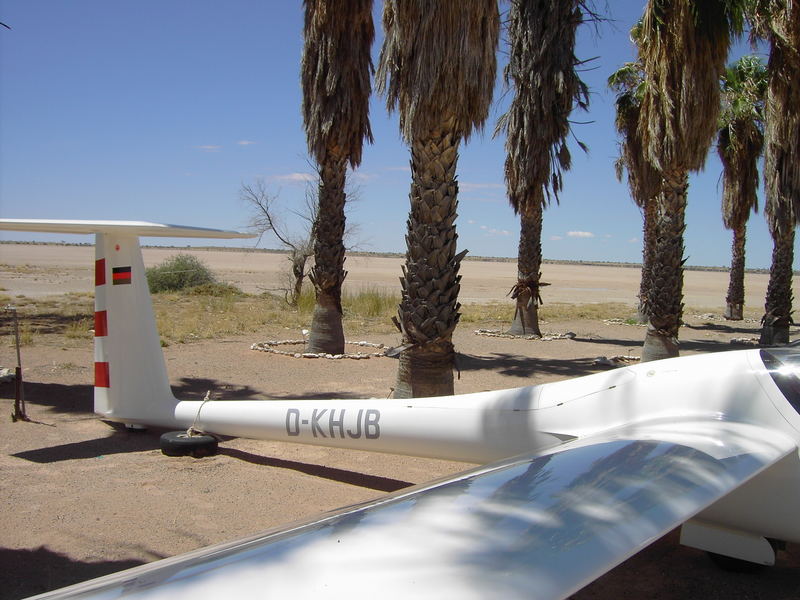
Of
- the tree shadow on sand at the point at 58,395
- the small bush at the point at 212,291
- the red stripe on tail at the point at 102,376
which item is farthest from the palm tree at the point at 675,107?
the small bush at the point at 212,291

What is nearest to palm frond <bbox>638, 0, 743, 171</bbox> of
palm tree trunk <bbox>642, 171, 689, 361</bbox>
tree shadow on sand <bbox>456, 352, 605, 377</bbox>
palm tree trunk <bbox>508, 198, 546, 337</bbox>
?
palm tree trunk <bbox>642, 171, 689, 361</bbox>

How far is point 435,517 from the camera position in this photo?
8.40 ft

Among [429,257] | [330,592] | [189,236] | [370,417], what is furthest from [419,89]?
[330,592]

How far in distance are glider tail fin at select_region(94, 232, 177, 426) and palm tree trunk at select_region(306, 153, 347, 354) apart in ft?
21.0

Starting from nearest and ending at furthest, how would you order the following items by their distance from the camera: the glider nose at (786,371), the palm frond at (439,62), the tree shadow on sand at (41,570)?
the tree shadow on sand at (41,570), the glider nose at (786,371), the palm frond at (439,62)

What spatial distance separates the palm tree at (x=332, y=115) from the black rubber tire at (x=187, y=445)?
663 centimetres

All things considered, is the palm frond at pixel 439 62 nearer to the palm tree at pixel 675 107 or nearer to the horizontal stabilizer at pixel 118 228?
the horizontal stabilizer at pixel 118 228

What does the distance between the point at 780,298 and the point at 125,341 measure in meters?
15.9

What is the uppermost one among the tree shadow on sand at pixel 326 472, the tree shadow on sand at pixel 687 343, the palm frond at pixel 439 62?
the palm frond at pixel 439 62

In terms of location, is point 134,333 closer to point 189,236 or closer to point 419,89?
point 189,236

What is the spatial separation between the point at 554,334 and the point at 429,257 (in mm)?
11535

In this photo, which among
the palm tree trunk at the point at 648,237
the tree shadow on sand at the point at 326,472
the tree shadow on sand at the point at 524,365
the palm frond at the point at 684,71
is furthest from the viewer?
the palm tree trunk at the point at 648,237

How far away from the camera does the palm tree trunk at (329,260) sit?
12.8 metres

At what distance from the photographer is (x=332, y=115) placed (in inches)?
474
